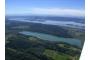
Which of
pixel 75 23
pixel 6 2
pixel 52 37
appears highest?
pixel 6 2

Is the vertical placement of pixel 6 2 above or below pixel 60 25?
above

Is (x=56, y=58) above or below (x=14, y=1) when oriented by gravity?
below

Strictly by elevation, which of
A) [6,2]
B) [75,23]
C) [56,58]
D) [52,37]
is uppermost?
[6,2]

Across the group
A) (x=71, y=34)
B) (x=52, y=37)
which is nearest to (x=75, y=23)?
(x=71, y=34)

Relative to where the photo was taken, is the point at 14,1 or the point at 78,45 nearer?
the point at 14,1
